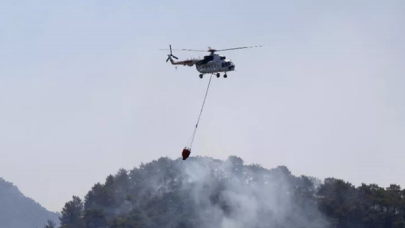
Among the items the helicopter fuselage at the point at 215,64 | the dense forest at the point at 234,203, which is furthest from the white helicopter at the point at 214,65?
the dense forest at the point at 234,203

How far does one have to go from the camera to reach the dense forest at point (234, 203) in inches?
6368

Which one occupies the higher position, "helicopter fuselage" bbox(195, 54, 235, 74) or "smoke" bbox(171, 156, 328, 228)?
"smoke" bbox(171, 156, 328, 228)

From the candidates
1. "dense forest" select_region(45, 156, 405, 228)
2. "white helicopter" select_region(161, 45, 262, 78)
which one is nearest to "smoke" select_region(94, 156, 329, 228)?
"dense forest" select_region(45, 156, 405, 228)

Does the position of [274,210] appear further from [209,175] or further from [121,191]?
[121,191]

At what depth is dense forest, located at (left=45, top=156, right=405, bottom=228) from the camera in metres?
162

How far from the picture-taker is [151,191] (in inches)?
7574

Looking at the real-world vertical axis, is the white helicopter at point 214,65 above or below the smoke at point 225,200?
below

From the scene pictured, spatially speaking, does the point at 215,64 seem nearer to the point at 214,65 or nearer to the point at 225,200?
the point at 214,65

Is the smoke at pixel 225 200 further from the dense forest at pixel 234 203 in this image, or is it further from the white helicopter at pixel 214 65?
the white helicopter at pixel 214 65

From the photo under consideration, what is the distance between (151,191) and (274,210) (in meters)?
34.0

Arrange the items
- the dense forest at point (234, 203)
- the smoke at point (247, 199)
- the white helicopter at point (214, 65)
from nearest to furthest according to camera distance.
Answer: the white helicopter at point (214, 65)
the dense forest at point (234, 203)
the smoke at point (247, 199)

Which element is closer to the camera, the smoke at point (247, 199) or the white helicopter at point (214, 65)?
the white helicopter at point (214, 65)

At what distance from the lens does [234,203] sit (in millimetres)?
178750

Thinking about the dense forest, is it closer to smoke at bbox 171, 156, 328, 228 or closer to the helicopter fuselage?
smoke at bbox 171, 156, 328, 228
